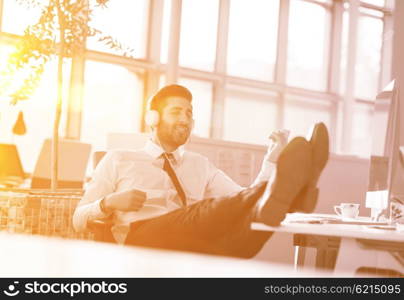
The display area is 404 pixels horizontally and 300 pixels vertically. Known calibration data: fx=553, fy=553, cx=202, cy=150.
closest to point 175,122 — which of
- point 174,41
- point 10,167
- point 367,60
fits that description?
point 174,41

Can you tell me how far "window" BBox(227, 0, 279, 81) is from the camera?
728cm

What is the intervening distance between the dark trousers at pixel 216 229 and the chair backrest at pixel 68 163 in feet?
10.8

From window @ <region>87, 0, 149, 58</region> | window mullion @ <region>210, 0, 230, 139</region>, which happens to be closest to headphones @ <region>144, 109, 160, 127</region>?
window @ <region>87, 0, 149, 58</region>

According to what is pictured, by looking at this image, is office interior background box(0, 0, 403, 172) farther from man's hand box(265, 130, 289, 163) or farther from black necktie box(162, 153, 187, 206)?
man's hand box(265, 130, 289, 163)

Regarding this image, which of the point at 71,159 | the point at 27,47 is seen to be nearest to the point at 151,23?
the point at 71,159

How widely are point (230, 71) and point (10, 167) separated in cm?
357

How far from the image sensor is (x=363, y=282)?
0.30m

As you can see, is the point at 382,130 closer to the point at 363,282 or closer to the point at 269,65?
the point at 363,282

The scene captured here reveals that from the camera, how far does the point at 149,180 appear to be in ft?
7.06

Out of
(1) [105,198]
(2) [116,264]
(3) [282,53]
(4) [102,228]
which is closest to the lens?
(2) [116,264]

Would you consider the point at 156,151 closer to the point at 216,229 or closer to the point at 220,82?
the point at 216,229

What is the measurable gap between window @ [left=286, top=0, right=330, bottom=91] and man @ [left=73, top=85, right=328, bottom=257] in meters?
5.60

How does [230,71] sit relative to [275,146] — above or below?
above

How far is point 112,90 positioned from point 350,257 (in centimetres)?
502
